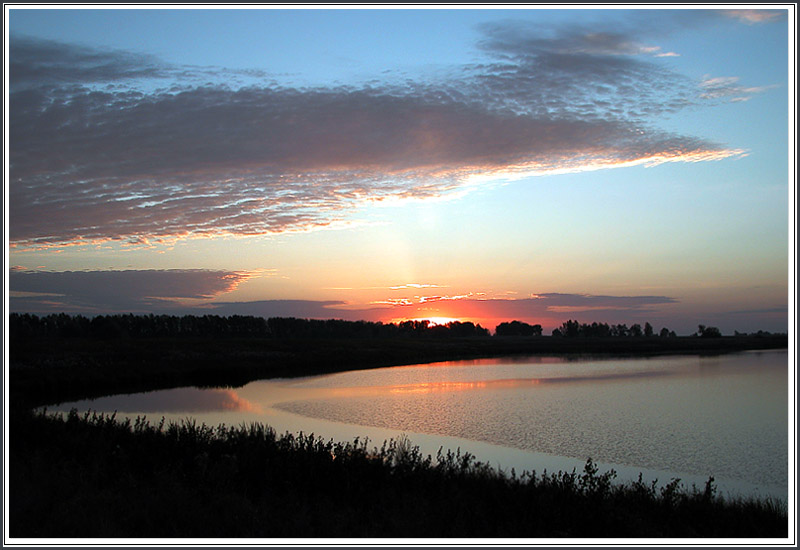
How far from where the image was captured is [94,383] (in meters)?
32.2

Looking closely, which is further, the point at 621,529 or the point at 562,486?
the point at 562,486

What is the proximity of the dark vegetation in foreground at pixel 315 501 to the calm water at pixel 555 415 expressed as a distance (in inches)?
153

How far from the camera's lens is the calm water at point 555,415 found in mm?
14688

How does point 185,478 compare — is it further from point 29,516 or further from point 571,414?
point 571,414

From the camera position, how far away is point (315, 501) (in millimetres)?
9062

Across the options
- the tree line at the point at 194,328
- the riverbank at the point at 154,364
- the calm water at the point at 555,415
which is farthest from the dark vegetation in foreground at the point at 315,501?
the tree line at the point at 194,328

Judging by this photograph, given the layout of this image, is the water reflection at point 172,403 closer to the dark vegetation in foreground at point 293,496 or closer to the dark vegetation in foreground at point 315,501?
the dark vegetation in foreground at point 293,496

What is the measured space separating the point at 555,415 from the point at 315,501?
583 inches

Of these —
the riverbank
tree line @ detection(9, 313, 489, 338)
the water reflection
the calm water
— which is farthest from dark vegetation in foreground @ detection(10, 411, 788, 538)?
tree line @ detection(9, 313, 489, 338)

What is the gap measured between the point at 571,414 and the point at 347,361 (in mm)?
36116

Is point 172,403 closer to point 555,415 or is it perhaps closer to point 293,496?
point 555,415

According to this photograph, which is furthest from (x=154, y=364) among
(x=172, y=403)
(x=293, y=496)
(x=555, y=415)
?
(x=293, y=496)

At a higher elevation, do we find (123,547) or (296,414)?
(123,547)

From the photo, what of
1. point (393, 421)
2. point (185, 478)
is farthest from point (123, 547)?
point (393, 421)
